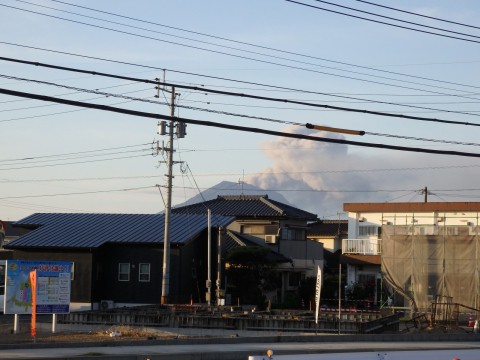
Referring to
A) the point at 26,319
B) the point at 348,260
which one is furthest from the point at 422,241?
the point at 26,319

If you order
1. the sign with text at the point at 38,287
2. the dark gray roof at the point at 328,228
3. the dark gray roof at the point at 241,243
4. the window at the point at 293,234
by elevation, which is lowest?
the sign with text at the point at 38,287

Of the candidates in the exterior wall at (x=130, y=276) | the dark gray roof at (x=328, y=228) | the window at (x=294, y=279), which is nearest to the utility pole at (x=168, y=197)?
the exterior wall at (x=130, y=276)

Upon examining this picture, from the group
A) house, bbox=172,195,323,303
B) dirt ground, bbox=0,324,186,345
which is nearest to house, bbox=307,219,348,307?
house, bbox=172,195,323,303

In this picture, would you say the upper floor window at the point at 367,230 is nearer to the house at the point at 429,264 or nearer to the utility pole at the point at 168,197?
the house at the point at 429,264

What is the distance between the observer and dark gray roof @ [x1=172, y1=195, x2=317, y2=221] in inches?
2413

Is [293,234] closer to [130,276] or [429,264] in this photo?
[130,276]

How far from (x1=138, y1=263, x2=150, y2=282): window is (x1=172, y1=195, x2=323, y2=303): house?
7.29 metres

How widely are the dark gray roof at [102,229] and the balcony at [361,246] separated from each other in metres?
7.94

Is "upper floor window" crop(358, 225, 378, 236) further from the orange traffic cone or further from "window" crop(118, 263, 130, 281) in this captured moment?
the orange traffic cone

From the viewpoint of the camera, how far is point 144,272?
4859 cm

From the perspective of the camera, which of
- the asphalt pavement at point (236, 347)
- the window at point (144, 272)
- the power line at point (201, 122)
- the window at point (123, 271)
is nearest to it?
the power line at point (201, 122)

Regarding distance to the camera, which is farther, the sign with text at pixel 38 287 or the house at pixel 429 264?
the house at pixel 429 264

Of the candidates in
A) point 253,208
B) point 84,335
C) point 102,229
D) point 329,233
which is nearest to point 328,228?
point 329,233

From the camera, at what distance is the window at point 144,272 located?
48.5 metres
